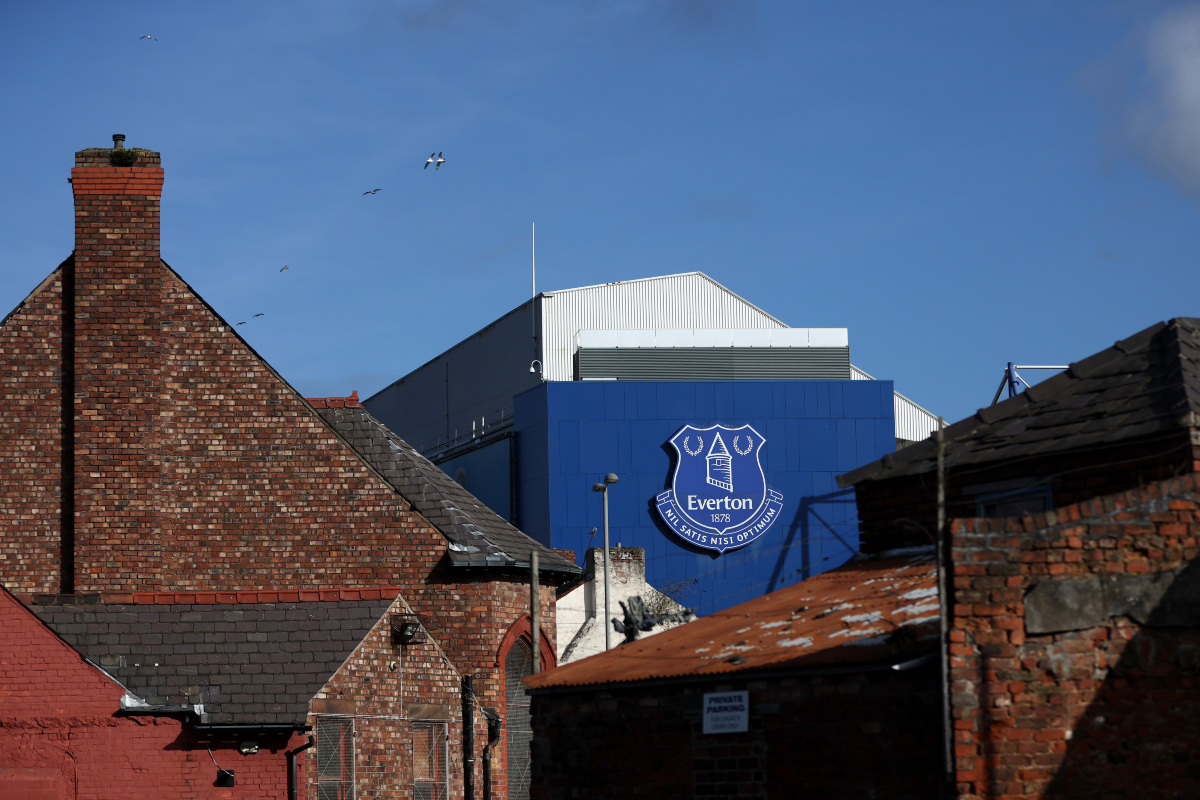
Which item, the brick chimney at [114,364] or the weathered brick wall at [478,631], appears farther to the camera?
the weathered brick wall at [478,631]

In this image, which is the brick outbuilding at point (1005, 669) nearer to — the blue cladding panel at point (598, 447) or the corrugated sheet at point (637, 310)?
the blue cladding panel at point (598, 447)

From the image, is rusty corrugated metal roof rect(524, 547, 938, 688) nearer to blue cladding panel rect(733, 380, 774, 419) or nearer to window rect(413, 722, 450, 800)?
window rect(413, 722, 450, 800)

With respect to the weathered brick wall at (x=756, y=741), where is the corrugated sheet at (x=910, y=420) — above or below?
above

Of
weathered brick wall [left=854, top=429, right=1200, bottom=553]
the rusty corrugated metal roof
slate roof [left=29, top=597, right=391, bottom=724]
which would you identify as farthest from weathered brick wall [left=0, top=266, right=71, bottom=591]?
weathered brick wall [left=854, top=429, right=1200, bottom=553]

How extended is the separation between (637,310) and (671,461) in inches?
423

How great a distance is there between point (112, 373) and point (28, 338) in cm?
157

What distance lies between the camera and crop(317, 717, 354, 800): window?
735 inches

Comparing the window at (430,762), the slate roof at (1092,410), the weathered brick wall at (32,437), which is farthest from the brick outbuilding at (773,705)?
the weathered brick wall at (32,437)

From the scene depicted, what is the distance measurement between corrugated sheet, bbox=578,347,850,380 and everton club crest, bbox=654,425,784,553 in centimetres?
372

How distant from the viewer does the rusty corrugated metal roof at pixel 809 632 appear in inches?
520

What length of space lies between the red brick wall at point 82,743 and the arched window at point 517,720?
5.98 metres

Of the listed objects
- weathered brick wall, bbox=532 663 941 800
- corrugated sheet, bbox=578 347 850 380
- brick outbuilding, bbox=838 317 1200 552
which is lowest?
weathered brick wall, bbox=532 663 941 800

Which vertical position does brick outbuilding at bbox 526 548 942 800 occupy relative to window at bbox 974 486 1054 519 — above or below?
below

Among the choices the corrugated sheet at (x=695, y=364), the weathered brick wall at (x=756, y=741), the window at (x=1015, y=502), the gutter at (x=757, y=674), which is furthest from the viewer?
the corrugated sheet at (x=695, y=364)
